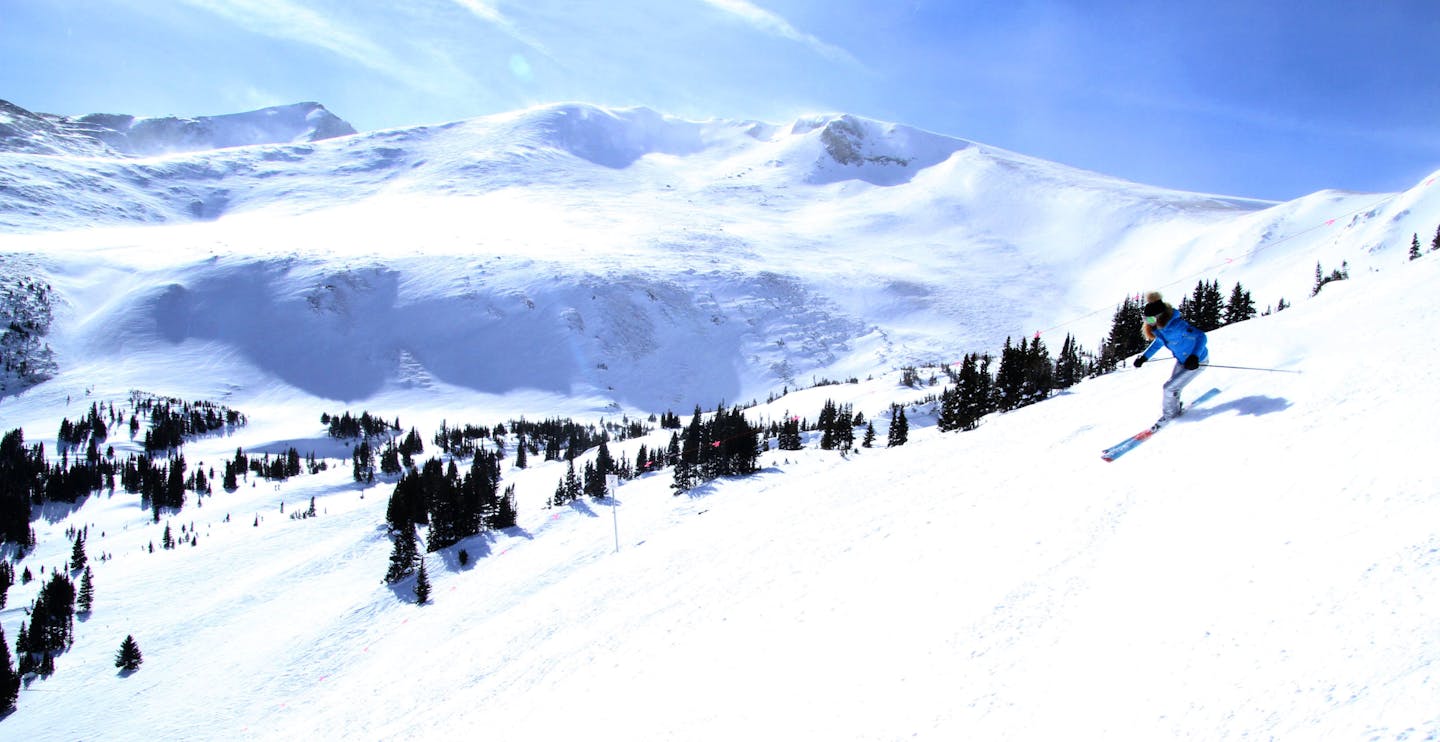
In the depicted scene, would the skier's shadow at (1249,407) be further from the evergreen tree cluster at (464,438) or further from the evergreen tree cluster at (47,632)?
the evergreen tree cluster at (464,438)

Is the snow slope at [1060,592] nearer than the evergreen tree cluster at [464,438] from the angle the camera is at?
Yes

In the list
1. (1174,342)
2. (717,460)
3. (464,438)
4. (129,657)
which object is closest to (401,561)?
(129,657)

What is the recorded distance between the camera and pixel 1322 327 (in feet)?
63.1

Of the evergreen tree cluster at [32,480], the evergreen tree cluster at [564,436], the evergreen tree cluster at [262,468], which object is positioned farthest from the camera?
the evergreen tree cluster at [564,436]

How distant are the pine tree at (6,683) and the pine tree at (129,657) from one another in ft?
30.9

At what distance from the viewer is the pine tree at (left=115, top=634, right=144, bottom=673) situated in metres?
69.4

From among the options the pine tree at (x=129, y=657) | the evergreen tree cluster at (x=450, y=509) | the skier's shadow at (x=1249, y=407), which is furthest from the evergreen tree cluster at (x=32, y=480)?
the skier's shadow at (x=1249, y=407)

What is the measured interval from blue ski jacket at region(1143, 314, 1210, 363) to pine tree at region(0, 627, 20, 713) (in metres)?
104

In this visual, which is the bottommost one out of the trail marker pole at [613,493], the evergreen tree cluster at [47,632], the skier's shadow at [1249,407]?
the evergreen tree cluster at [47,632]

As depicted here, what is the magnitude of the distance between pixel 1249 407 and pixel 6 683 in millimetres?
108838

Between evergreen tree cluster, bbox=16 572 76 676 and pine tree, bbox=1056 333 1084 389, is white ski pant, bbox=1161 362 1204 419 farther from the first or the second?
evergreen tree cluster, bbox=16 572 76 676

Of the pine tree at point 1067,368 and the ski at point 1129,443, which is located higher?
the ski at point 1129,443

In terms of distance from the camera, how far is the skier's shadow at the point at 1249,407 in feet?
49.7

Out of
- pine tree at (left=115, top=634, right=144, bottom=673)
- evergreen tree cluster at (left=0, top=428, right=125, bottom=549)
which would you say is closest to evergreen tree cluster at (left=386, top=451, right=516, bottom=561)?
pine tree at (left=115, top=634, right=144, bottom=673)
